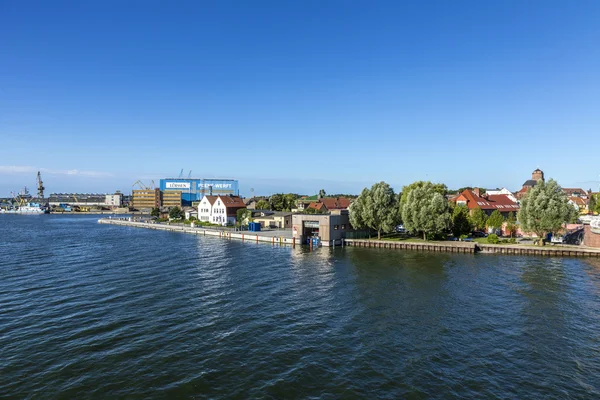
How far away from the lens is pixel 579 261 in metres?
Result: 54.8

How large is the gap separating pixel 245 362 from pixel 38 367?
12.3m

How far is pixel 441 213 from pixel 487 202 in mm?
39624

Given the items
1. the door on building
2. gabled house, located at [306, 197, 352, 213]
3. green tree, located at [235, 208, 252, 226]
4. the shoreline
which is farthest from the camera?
gabled house, located at [306, 197, 352, 213]

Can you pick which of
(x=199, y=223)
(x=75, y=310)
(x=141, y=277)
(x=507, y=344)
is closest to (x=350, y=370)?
(x=507, y=344)

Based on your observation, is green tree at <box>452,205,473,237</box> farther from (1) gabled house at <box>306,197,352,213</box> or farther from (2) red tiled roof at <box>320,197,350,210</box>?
(2) red tiled roof at <box>320,197,350,210</box>

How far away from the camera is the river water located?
19.3m

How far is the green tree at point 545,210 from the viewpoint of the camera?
61.9 metres

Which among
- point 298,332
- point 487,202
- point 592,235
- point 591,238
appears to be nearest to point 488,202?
point 487,202

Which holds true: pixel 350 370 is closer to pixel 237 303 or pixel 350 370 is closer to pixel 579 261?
pixel 237 303

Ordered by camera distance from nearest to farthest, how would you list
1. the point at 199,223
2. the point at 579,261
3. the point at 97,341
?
the point at 97,341
the point at 579,261
the point at 199,223

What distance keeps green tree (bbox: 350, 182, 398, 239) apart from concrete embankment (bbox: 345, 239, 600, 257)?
4134mm

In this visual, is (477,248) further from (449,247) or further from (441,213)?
(441,213)

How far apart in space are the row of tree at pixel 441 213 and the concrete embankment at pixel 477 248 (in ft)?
12.6

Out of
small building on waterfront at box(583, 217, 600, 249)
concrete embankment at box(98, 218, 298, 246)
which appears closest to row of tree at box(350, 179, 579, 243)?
small building on waterfront at box(583, 217, 600, 249)
